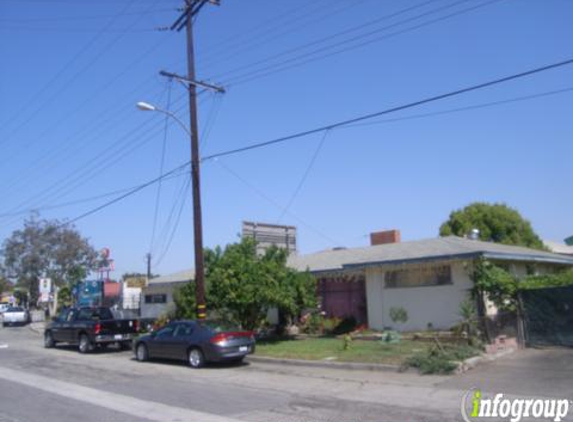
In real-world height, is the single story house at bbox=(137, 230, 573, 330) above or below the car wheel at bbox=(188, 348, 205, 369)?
above

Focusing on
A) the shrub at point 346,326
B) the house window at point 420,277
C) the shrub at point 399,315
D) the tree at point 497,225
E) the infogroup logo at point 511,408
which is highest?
the tree at point 497,225

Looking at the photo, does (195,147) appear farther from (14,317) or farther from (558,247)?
(558,247)

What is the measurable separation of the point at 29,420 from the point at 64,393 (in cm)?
297

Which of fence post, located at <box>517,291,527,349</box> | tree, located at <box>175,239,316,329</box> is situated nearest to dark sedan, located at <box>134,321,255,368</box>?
tree, located at <box>175,239,316,329</box>

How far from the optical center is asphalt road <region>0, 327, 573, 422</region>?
962 centimetres

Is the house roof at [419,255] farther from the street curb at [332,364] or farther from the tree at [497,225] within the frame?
the tree at [497,225]

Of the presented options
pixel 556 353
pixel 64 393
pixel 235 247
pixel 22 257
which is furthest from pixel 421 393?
pixel 22 257

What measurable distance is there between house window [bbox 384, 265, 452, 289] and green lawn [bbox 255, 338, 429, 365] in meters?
2.55

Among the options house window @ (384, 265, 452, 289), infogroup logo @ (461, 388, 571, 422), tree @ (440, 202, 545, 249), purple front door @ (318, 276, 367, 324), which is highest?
tree @ (440, 202, 545, 249)

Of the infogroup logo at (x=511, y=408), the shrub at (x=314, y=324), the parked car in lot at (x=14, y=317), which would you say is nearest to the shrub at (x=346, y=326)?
the shrub at (x=314, y=324)

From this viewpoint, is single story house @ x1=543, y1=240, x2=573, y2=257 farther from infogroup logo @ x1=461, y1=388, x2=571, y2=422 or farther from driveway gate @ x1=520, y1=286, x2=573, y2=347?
infogroup logo @ x1=461, y1=388, x2=571, y2=422

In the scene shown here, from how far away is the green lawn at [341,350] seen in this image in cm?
1553

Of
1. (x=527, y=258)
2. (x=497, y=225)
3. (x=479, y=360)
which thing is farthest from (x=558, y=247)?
(x=479, y=360)

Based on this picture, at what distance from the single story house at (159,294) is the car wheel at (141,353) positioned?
12.5 metres
